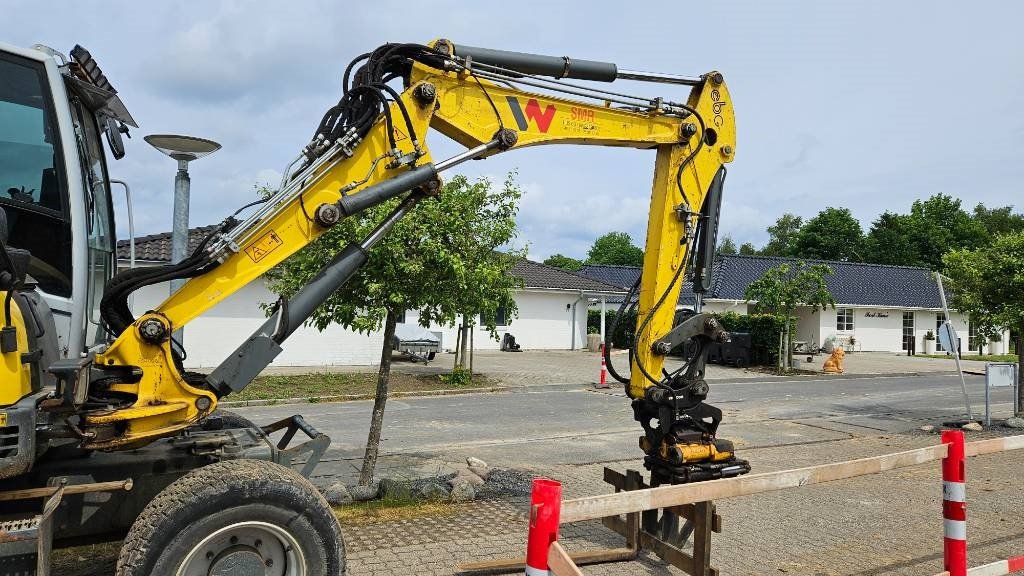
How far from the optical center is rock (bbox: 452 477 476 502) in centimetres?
732

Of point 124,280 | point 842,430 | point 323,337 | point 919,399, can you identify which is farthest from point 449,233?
point 323,337

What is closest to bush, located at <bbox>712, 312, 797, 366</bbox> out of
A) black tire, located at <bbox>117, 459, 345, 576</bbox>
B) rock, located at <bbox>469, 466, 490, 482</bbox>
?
rock, located at <bbox>469, 466, 490, 482</bbox>

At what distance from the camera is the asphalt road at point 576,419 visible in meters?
10.6

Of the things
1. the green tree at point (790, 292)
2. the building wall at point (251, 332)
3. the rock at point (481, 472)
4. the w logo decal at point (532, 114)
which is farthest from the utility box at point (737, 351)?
the w logo decal at point (532, 114)

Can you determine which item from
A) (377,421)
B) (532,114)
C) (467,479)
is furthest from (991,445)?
(377,421)

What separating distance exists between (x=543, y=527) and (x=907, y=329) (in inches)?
1684

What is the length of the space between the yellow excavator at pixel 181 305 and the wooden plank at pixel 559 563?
147 cm

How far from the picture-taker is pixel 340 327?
24188 mm

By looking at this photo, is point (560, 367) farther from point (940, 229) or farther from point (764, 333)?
point (940, 229)

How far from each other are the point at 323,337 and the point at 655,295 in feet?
62.2

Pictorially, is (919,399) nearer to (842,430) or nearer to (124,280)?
(842,430)

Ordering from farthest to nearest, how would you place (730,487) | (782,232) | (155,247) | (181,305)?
(782,232), (155,247), (181,305), (730,487)

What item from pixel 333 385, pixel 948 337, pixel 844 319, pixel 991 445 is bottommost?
pixel 333 385

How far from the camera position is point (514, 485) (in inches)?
311
